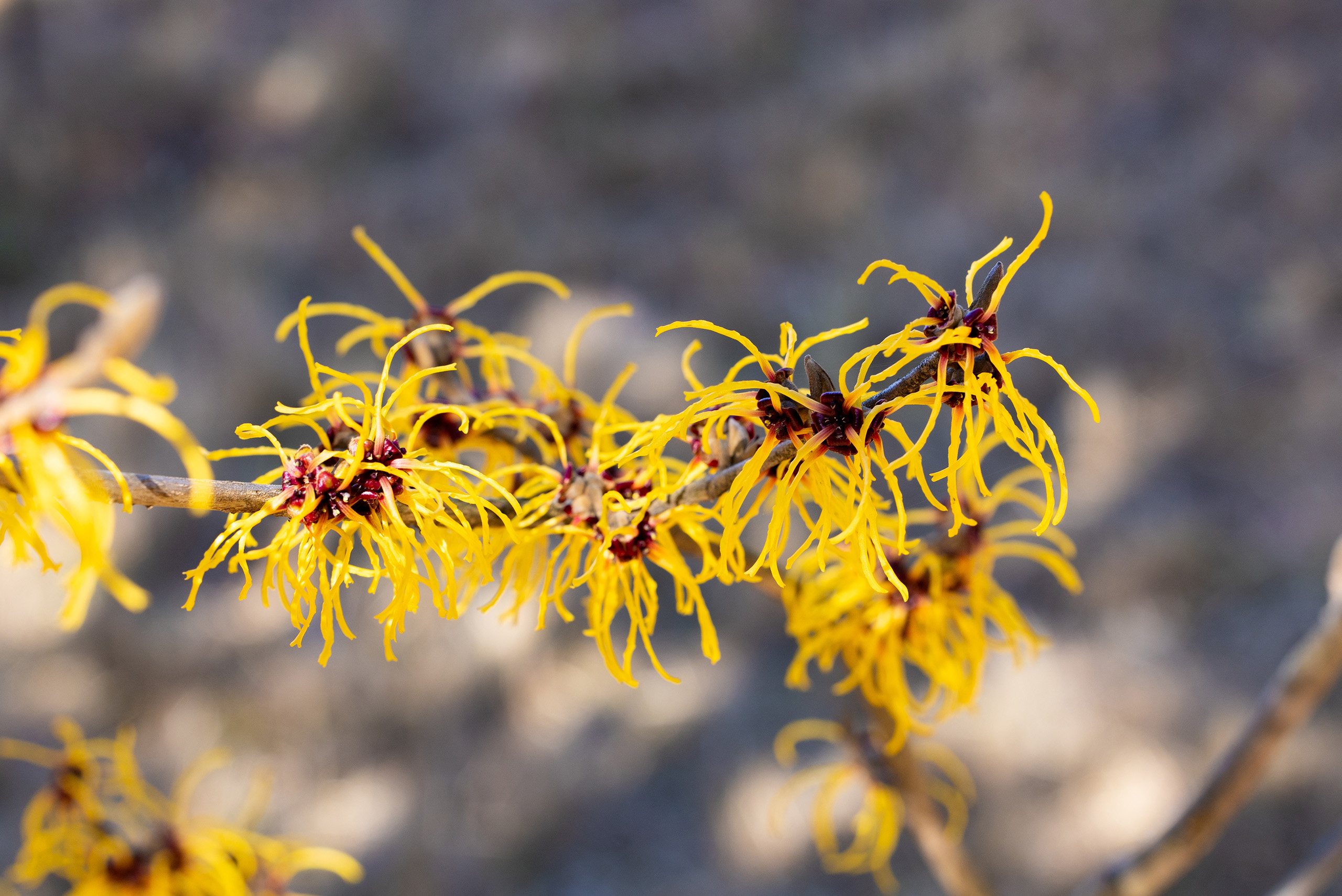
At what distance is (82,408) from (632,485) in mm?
238

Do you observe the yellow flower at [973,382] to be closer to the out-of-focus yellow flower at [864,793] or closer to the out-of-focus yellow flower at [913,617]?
the out-of-focus yellow flower at [913,617]

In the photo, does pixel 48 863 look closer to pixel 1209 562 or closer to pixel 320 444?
pixel 320 444

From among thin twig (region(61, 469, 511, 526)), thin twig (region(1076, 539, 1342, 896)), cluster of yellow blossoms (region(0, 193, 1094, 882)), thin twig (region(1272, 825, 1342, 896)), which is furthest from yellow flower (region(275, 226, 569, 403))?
thin twig (region(1272, 825, 1342, 896))

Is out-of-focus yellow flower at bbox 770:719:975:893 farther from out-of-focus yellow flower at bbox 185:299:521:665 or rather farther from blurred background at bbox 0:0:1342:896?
out-of-focus yellow flower at bbox 185:299:521:665

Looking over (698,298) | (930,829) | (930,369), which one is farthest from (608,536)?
(698,298)

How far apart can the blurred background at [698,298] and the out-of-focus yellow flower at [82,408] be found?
1.64 m

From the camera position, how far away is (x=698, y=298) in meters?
2.38

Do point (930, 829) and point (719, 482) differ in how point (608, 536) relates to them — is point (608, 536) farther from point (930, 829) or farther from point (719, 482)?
point (930, 829)

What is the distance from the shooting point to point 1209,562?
6.14 ft

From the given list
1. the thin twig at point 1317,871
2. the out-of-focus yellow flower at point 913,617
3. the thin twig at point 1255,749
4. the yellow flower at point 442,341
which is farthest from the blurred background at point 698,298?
the yellow flower at point 442,341

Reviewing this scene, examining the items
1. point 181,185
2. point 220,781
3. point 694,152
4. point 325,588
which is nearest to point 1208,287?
point 694,152

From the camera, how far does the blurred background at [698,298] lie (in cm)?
175

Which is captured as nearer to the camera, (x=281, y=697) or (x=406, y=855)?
(x=406, y=855)

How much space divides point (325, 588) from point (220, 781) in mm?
1750
